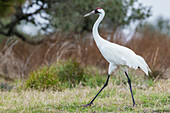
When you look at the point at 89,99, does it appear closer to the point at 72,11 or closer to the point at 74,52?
the point at 74,52

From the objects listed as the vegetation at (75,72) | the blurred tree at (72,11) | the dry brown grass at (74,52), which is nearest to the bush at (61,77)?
the vegetation at (75,72)

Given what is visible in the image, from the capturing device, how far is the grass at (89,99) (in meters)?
4.71

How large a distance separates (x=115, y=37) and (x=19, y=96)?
15.8ft

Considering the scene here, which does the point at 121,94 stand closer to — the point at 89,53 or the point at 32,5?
the point at 89,53

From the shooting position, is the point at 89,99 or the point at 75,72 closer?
the point at 89,99

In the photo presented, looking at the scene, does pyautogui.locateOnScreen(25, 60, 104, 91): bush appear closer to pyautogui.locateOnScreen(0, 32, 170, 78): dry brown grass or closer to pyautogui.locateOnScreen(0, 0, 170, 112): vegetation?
pyautogui.locateOnScreen(0, 0, 170, 112): vegetation

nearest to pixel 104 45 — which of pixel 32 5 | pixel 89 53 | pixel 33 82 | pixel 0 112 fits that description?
pixel 0 112

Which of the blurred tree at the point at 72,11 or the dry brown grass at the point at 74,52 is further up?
the blurred tree at the point at 72,11

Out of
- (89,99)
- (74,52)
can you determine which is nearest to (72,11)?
(74,52)

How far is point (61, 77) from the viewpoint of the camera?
757 centimetres

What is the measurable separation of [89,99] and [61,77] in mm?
2146

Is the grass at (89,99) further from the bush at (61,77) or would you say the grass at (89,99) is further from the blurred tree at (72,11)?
the blurred tree at (72,11)

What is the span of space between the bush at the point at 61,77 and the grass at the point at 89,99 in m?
0.25

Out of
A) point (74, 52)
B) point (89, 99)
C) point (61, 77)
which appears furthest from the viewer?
point (74, 52)
